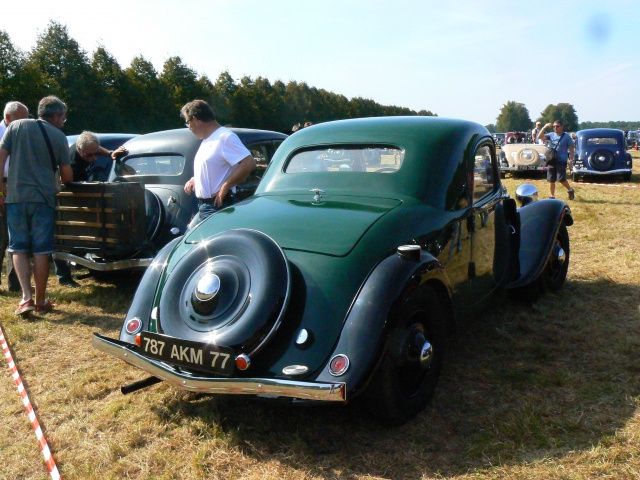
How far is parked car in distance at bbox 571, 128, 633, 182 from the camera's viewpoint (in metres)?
15.8

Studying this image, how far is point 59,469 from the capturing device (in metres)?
2.67

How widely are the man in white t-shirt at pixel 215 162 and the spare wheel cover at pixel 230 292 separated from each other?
149 cm

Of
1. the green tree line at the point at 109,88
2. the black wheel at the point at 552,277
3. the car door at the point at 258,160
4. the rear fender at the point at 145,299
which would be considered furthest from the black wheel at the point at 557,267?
the green tree line at the point at 109,88

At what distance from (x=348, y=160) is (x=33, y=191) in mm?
3006

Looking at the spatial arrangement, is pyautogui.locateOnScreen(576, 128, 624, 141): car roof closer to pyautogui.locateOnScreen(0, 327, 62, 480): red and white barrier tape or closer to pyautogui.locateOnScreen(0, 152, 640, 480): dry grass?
pyautogui.locateOnScreen(0, 152, 640, 480): dry grass

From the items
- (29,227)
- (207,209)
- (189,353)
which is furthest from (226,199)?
(189,353)

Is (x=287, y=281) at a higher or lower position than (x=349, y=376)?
higher

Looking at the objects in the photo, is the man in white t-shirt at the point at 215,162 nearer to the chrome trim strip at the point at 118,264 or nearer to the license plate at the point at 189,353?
the chrome trim strip at the point at 118,264

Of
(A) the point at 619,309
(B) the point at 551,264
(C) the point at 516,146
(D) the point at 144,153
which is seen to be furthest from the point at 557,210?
(C) the point at 516,146

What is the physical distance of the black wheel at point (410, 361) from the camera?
275 centimetres

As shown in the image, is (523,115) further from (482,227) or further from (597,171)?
(482,227)

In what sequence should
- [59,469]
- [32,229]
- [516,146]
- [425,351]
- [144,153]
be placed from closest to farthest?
[59,469], [425,351], [32,229], [144,153], [516,146]

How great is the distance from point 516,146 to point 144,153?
13545 mm

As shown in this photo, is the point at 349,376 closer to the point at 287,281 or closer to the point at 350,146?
the point at 287,281
